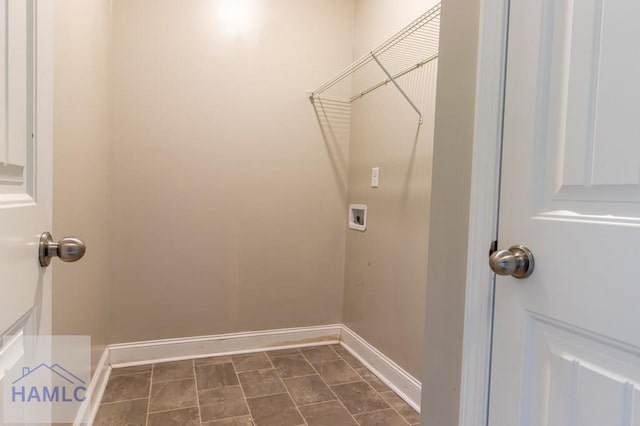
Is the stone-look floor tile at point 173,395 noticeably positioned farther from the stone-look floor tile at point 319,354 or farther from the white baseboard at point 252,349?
the stone-look floor tile at point 319,354

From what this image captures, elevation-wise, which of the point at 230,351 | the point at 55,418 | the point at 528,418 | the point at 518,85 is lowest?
the point at 230,351

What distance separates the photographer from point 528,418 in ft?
2.27

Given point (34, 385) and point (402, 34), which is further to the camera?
point (402, 34)

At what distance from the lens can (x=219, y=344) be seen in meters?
2.40

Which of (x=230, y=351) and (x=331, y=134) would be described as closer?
(x=230, y=351)

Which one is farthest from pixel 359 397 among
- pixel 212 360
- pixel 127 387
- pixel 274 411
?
pixel 127 387

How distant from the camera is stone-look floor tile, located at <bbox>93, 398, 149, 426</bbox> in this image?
5.42ft

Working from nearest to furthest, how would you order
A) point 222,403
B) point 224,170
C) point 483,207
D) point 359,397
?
point 483,207 < point 222,403 < point 359,397 < point 224,170

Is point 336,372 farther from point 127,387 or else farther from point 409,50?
point 409,50

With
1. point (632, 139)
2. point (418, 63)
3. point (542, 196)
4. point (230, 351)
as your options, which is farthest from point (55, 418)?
point (418, 63)

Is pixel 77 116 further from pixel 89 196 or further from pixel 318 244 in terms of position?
pixel 318 244

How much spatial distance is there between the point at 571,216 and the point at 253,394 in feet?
5.95

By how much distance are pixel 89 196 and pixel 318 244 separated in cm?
149

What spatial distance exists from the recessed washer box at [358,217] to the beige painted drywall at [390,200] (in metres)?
0.05
